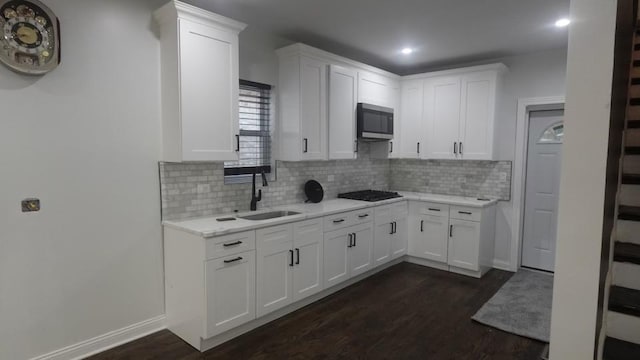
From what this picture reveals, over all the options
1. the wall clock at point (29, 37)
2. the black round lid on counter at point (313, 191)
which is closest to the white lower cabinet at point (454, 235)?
the black round lid on counter at point (313, 191)

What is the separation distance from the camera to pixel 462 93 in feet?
14.8

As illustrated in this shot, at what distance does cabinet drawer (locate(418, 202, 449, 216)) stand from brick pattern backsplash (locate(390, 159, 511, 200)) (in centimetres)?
59

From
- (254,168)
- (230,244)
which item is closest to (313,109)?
(254,168)

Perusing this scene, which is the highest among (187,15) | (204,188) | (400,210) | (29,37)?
(187,15)

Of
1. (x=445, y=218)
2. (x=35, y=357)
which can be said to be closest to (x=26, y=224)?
(x=35, y=357)

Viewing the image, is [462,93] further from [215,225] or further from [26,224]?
[26,224]

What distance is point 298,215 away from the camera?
10.6 ft

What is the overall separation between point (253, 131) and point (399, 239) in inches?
93.2

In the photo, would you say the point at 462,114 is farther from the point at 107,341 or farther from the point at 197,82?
the point at 107,341

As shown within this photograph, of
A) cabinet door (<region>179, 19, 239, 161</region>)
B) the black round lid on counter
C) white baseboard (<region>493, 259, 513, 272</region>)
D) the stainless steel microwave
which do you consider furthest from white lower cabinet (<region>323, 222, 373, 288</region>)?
white baseboard (<region>493, 259, 513, 272</region>)

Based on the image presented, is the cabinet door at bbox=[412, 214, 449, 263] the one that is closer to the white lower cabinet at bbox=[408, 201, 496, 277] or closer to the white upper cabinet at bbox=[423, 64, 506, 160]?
the white lower cabinet at bbox=[408, 201, 496, 277]

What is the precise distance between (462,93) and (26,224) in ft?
14.8

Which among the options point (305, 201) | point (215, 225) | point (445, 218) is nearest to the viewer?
point (215, 225)

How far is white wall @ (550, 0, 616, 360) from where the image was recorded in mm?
1601
